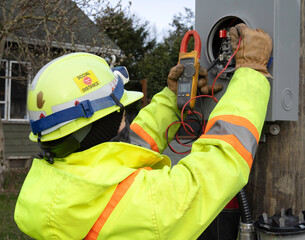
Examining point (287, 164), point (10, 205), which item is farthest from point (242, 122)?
point (10, 205)

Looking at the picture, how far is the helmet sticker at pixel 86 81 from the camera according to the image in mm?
1615

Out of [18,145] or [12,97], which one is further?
[12,97]

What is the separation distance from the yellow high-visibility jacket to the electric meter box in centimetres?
25

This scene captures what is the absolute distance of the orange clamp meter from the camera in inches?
79.4

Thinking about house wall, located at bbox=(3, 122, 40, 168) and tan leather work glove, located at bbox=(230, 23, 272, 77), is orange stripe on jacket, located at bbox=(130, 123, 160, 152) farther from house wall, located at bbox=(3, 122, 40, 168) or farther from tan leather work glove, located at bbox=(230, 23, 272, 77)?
house wall, located at bbox=(3, 122, 40, 168)

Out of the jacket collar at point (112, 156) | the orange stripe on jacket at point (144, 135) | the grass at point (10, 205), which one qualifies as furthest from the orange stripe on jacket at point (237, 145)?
the grass at point (10, 205)

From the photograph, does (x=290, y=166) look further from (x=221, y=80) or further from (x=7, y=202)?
(x=7, y=202)

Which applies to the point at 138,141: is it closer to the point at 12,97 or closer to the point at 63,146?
the point at 63,146

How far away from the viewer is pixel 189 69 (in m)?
A: 2.04

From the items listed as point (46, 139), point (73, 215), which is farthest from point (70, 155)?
point (73, 215)

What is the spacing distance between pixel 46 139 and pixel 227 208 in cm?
105

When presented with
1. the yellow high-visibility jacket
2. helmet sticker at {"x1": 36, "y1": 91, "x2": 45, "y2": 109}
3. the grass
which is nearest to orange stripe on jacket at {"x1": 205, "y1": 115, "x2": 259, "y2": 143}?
the yellow high-visibility jacket

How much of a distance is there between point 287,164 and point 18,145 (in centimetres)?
915

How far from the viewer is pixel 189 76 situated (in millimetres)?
2025
